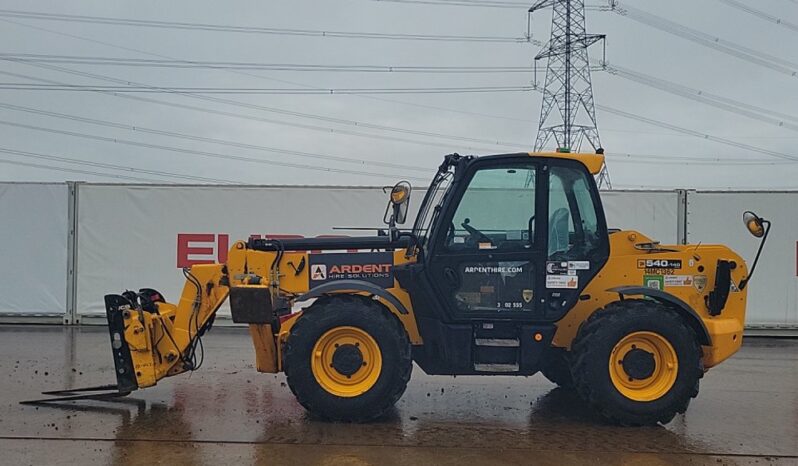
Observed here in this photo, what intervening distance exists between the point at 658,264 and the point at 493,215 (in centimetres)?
157

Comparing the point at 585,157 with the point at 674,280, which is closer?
the point at 585,157

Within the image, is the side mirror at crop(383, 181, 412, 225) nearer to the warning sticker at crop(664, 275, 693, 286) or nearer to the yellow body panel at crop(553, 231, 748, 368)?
the yellow body panel at crop(553, 231, 748, 368)

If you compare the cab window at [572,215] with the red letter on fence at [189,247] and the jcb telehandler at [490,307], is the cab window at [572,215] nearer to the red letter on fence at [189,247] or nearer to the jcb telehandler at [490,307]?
the jcb telehandler at [490,307]

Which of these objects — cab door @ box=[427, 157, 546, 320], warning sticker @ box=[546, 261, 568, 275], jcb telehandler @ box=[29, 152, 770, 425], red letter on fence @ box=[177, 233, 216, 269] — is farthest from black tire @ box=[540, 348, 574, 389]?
red letter on fence @ box=[177, 233, 216, 269]

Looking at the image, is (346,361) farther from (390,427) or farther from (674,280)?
(674,280)

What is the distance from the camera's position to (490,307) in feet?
18.9

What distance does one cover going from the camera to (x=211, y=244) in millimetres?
11336

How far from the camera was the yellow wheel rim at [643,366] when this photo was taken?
18.6 ft

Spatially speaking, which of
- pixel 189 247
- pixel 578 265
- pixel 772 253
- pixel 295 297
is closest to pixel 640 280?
pixel 578 265

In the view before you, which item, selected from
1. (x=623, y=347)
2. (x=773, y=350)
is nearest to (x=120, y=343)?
(x=623, y=347)

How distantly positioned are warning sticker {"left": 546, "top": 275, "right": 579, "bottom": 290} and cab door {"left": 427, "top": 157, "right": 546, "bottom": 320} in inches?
3.3

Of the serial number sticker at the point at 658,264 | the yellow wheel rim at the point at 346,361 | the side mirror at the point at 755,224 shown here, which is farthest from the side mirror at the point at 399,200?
the side mirror at the point at 755,224

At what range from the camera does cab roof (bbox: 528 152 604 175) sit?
585cm

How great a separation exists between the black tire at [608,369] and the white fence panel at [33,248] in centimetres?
905
